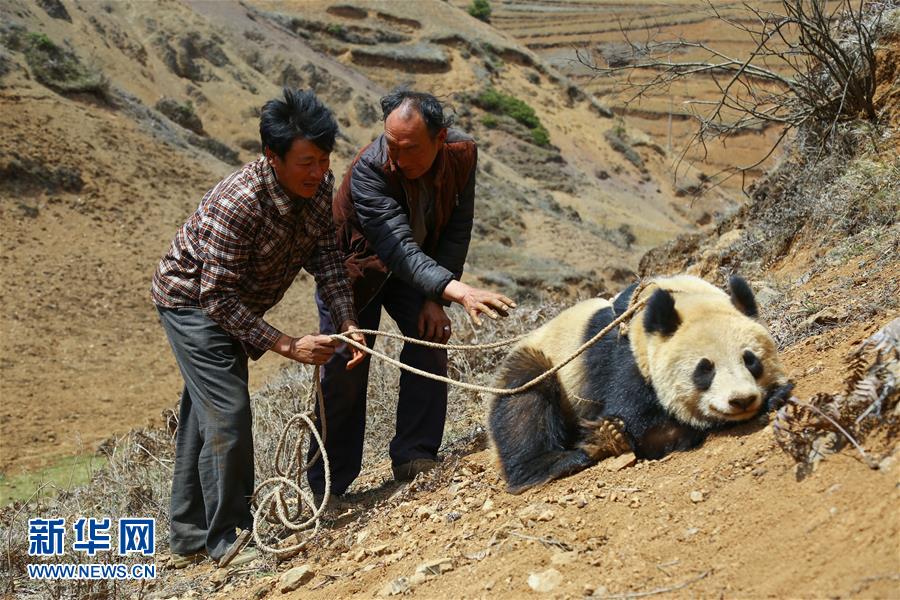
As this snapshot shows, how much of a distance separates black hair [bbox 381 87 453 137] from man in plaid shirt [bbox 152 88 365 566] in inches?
16.3

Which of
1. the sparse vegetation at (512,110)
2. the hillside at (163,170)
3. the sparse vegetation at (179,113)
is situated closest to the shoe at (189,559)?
the hillside at (163,170)

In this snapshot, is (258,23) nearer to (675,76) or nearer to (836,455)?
(675,76)

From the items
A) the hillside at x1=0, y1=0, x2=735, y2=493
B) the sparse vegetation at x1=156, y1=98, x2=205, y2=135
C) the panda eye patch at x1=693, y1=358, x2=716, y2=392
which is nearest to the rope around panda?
the panda eye patch at x1=693, y1=358, x2=716, y2=392

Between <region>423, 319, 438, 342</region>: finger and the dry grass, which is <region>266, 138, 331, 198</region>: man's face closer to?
<region>423, 319, 438, 342</region>: finger

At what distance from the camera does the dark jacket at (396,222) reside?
428 centimetres

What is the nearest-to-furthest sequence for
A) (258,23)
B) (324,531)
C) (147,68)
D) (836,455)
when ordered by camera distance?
(836,455), (324,531), (147,68), (258,23)

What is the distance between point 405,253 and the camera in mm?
4273

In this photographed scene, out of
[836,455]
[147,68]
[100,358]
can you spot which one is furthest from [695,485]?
[147,68]

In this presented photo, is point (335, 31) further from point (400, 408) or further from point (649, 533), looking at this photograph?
point (649, 533)

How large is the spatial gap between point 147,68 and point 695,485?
23.2 metres

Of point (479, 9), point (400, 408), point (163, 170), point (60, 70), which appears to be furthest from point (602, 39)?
point (400, 408)

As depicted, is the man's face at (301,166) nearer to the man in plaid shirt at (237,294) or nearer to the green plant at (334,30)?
the man in plaid shirt at (237,294)

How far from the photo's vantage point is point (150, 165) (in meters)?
16.2

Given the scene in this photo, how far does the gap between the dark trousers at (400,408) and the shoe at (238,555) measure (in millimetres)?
602
